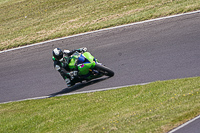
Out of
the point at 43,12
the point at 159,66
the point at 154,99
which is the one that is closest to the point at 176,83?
the point at 154,99

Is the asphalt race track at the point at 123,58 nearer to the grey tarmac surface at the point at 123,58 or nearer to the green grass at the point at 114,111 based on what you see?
the grey tarmac surface at the point at 123,58

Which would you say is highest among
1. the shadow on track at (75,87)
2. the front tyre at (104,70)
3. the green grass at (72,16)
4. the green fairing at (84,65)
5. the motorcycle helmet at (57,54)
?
the green grass at (72,16)

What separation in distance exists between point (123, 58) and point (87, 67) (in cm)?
216

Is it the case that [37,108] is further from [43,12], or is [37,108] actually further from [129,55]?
[43,12]

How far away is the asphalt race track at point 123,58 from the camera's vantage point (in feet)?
→ 38.2

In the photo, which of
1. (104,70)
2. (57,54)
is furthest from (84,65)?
(57,54)

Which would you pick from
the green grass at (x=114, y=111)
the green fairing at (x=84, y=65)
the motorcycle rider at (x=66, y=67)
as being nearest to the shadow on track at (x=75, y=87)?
the motorcycle rider at (x=66, y=67)


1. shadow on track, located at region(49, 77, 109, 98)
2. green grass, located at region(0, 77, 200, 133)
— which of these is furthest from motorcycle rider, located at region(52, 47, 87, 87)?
green grass, located at region(0, 77, 200, 133)

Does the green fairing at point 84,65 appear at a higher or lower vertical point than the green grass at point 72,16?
lower

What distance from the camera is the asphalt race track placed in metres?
11.6

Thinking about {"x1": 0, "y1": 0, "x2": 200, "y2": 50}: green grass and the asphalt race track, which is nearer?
the asphalt race track

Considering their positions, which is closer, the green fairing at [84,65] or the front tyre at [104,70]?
the front tyre at [104,70]

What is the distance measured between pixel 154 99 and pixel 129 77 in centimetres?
295

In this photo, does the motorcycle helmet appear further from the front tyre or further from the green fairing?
the front tyre
